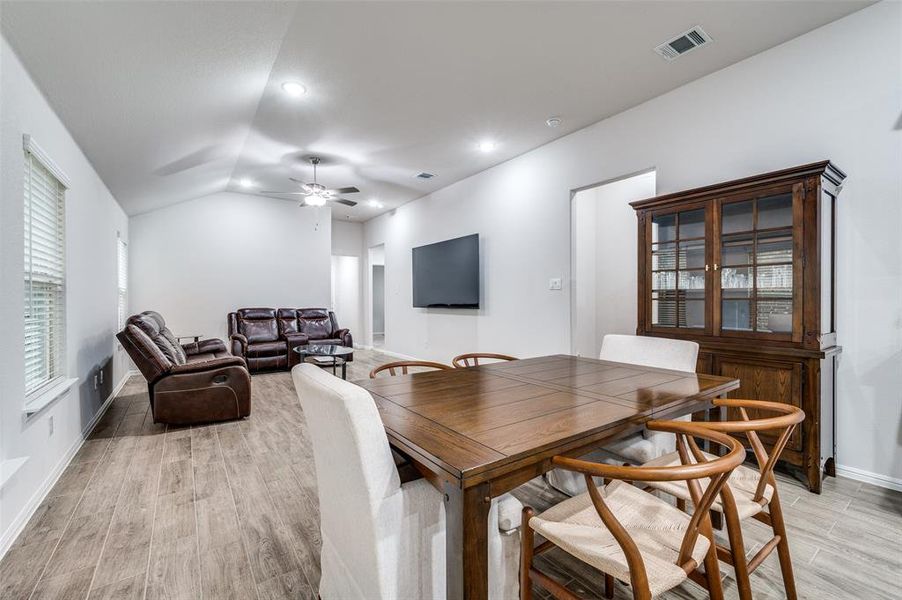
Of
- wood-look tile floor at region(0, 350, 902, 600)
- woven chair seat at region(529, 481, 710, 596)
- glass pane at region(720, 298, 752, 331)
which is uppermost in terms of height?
glass pane at region(720, 298, 752, 331)

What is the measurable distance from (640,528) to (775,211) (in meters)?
2.35

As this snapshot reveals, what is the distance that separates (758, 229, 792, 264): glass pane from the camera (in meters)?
2.51

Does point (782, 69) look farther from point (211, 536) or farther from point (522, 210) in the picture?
point (211, 536)

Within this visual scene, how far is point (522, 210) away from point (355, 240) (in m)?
5.12

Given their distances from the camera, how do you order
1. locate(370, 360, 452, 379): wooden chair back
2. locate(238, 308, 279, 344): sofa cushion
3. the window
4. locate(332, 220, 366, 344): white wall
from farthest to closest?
locate(332, 220, 366, 344): white wall < locate(238, 308, 279, 344): sofa cushion < the window < locate(370, 360, 452, 379): wooden chair back

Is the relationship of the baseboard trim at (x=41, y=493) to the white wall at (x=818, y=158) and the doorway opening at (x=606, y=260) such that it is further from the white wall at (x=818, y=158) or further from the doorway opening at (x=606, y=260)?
the doorway opening at (x=606, y=260)

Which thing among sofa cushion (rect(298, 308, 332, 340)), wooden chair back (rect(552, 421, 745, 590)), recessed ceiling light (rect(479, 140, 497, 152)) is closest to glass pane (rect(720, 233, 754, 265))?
wooden chair back (rect(552, 421, 745, 590))

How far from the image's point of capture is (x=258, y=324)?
6668 mm

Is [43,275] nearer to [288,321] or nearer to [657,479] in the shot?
[657,479]

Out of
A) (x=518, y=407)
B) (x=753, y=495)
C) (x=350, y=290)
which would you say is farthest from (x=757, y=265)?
(x=350, y=290)

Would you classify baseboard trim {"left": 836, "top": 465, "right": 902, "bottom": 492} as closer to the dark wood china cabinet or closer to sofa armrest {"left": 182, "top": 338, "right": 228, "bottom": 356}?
the dark wood china cabinet

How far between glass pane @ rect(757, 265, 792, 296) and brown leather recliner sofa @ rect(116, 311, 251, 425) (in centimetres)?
421

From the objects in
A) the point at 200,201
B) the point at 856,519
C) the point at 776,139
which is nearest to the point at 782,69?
the point at 776,139

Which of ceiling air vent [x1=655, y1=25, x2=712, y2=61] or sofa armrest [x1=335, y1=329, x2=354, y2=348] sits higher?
ceiling air vent [x1=655, y1=25, x2=712, y2=61]
